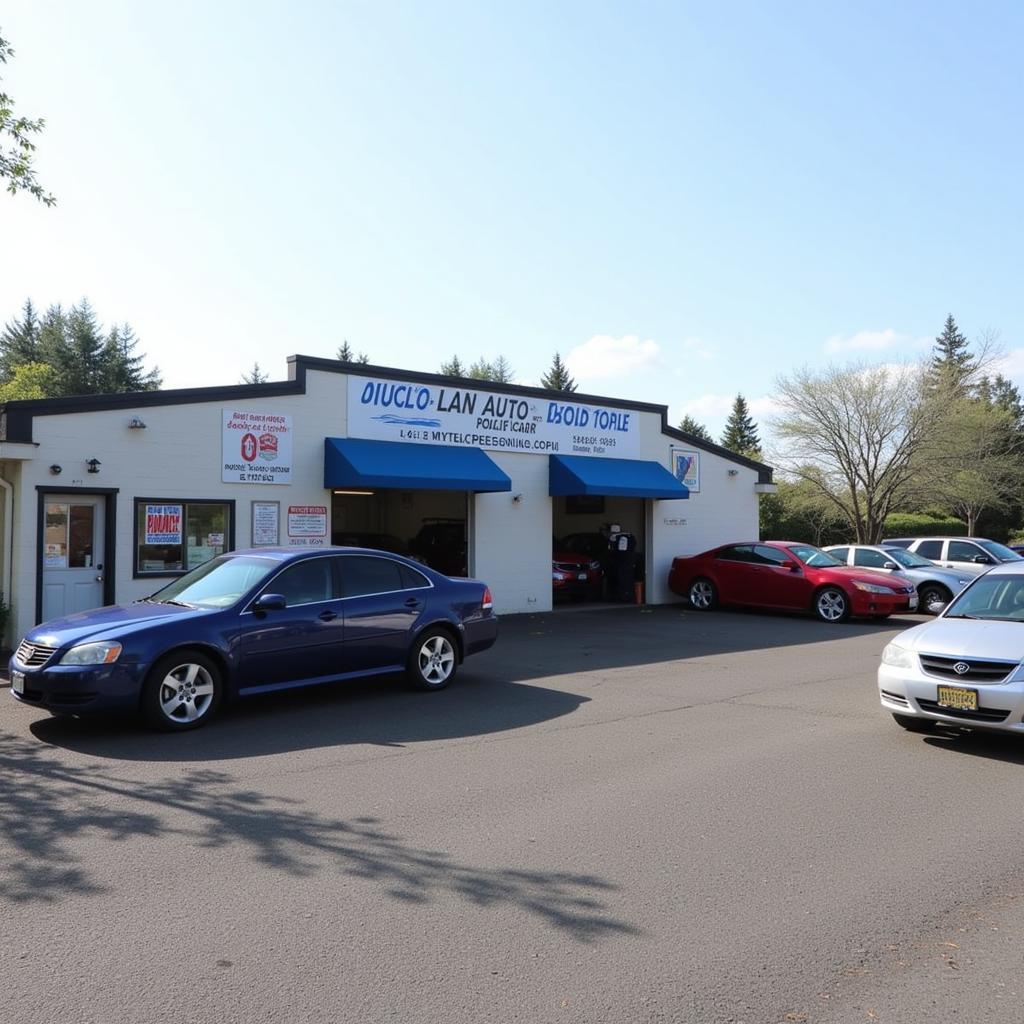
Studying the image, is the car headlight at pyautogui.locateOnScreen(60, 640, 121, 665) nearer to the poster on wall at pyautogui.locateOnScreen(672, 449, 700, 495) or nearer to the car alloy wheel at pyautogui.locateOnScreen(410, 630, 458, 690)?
the car alloy wheel at pyautogui.locateOnScreen(410, 630, 458, 690)

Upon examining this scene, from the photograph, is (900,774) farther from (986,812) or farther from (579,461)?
(579,461)

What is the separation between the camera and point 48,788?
6.70m

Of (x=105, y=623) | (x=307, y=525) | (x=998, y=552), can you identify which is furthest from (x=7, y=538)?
(x=998, y=552)

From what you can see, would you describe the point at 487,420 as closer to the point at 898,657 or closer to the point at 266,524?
the point at 266,524

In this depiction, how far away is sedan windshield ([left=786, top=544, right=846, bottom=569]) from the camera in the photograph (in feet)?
65.7

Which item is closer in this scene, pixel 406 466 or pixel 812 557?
pixel 406 466

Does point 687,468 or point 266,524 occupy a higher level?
point 687,468

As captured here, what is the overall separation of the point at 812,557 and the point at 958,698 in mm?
13201

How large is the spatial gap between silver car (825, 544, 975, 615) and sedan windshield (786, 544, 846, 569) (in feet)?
3.52

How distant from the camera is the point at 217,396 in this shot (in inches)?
629

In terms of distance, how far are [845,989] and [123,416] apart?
44.9 feet

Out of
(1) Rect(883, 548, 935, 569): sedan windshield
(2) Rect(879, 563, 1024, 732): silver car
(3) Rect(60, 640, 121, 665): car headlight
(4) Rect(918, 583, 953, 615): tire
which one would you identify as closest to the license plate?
(2) Rect(879, 563, 1024, 732): silver car

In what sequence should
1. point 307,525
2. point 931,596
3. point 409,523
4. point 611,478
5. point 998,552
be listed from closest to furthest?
point 307,525
point 931,596
point 611,478
point 998,552
point 409,523

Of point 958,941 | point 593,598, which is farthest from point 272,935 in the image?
point 593,598
